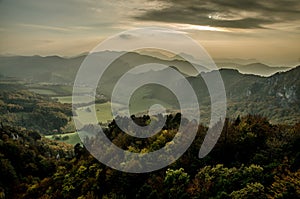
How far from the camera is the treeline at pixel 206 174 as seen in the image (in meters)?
21.9

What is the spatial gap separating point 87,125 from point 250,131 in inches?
3378

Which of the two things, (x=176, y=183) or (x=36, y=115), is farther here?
(x=36, y=115)

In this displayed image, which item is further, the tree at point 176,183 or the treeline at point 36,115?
the treeline at point 36,115

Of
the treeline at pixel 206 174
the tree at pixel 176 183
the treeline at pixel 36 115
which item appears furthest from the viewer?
the treeline at pixel 36 115

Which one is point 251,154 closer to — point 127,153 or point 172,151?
point 172,151

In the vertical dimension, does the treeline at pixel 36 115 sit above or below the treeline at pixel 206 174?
below

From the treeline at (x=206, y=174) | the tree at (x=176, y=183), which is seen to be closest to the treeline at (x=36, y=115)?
the treeline at (x=206, y=174)

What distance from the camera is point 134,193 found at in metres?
28.5

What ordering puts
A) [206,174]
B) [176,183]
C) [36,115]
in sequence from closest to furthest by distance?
[206,174] < [176,183] < [36,115]

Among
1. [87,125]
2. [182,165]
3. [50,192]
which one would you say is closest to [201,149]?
[182,165]

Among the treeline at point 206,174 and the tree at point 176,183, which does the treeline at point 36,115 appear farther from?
the tree at point 176,183

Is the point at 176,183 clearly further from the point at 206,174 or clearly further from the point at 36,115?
the point at 36,115

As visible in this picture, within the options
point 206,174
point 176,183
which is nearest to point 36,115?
point 176,183

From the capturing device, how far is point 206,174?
24422mm
